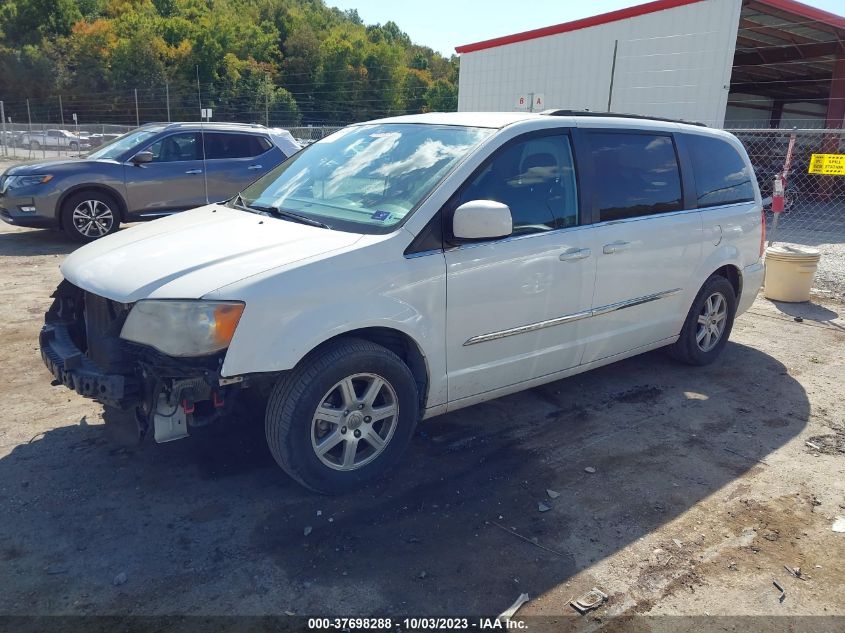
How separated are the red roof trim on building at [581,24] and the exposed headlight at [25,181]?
1431 cm

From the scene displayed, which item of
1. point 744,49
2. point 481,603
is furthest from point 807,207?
point 481,603

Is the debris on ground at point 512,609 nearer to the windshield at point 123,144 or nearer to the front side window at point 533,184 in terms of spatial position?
the front side window at point 533,184

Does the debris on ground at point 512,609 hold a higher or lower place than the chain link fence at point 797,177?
lower

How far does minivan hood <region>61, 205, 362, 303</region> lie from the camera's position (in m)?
3.10

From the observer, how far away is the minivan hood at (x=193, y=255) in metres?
3.10

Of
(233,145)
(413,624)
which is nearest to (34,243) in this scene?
(233,145)

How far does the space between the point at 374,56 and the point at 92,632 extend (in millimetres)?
52808

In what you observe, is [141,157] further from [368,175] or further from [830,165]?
[830,165]

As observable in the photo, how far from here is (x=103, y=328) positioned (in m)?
3.41

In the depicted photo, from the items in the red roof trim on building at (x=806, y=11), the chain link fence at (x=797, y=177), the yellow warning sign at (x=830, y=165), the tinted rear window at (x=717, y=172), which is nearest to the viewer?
the tinted rear window at (x=717, y=172)

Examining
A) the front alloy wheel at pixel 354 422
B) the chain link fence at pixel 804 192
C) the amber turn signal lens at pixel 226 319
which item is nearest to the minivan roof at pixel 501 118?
the front alloy wheel at pixel 354 422

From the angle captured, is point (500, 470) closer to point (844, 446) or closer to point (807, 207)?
point (844, 446)

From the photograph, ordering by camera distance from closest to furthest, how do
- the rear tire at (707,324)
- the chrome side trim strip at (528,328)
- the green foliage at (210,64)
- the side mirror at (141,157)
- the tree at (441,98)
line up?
the chrome side trim strip at (528,328)
the rear tire at (707,324)
the side mirror at (141,157)
the green foliage at (210,64)
the tree at (441,98)

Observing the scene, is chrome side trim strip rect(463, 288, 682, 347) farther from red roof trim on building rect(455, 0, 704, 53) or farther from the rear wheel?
red roof trim on building rect(455, 0, 704, 53)
